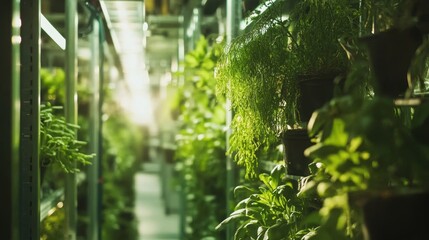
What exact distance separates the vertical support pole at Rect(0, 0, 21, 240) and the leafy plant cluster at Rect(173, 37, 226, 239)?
2.29 m

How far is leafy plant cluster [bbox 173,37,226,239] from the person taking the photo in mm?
4055

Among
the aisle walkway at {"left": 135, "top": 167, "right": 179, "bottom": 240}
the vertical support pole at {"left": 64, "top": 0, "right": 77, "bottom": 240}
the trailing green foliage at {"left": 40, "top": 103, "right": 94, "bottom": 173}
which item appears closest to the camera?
the trailing green foliage at {"left": 40, "top": 103, "right": 94, "bottom": 173}

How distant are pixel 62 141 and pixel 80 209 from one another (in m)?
2.90

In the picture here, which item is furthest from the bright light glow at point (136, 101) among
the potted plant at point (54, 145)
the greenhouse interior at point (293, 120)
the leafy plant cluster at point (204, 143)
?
the potted plant at point (54, 145)

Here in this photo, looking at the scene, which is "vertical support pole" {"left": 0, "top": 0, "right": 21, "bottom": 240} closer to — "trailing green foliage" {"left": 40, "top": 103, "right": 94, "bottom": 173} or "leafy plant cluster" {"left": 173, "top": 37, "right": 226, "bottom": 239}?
"trailing green foliage" {"left": 40, "top": 103, "right": 94, "bottom": 173}

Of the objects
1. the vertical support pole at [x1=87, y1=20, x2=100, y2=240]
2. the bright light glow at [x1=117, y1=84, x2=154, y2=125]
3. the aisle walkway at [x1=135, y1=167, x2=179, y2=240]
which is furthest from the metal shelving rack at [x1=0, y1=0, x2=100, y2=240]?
the bright light glow at [x1=117, y1=84, x2=154, y2=125]

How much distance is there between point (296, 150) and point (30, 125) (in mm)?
1063

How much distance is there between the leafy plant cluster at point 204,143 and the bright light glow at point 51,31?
46.6 inches

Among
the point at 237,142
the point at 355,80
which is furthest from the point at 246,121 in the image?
the point at 355,80

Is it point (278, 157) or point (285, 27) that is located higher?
point (285, 27)

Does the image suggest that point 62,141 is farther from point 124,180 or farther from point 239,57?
point 124,180

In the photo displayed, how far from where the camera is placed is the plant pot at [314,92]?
1.92m

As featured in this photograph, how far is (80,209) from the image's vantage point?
208 inches

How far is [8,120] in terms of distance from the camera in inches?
61.4
